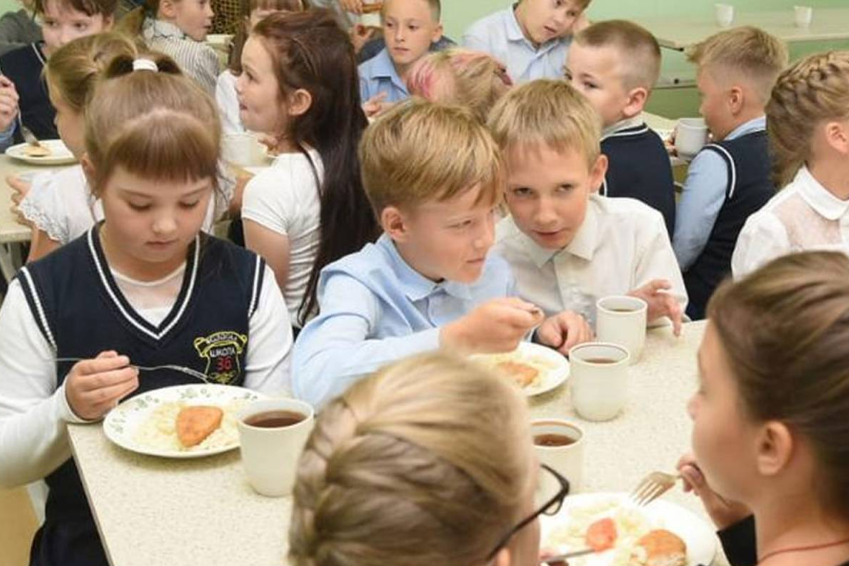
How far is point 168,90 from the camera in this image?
69.4 inches

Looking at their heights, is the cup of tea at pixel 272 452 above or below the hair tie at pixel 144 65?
below

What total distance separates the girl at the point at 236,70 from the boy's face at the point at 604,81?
1.00 metres

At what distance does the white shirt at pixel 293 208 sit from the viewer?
250 centimetres

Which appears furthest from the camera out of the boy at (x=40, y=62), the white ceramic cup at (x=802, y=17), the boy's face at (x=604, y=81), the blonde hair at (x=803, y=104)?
the white ceramic cup at (x=802, y=17)

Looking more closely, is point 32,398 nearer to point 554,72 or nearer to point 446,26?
point 554,72

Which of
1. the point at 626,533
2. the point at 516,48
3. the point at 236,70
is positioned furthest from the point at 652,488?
the point at 516,48

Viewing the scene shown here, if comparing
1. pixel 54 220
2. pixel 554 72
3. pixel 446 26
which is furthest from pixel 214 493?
pixel 446 26

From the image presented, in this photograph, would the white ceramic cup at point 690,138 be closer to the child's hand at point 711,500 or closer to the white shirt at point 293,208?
the white shirt at point 293,208

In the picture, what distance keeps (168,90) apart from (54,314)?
396 mm

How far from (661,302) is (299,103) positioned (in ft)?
3.89

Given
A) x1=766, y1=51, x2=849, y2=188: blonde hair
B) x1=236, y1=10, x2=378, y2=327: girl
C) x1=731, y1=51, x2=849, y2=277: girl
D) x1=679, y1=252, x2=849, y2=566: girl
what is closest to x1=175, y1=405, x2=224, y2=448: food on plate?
x1=679, y1=252, x2=849, y2=566: girl

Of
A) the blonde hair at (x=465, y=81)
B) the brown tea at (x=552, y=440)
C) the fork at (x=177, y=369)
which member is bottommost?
the fork at (x=177, y=369)

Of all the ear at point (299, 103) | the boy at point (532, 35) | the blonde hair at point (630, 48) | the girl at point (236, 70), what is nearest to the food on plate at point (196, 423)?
the ear at point (299, 103)

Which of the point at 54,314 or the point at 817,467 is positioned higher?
the point at 817,467
